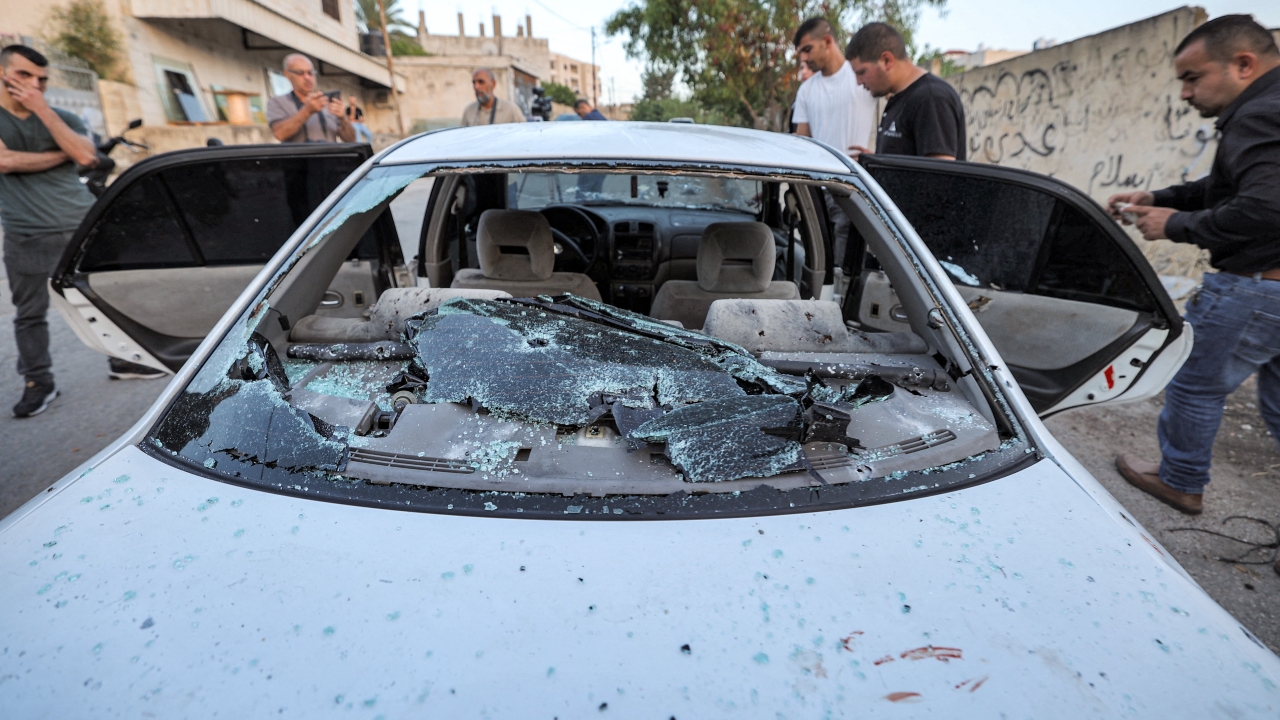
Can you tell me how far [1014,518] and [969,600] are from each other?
239 mm

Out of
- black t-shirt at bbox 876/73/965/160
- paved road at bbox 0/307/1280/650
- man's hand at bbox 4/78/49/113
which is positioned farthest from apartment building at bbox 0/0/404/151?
black t-shirt at bbox 876/73/965/160

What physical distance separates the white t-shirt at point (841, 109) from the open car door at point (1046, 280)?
1.71m

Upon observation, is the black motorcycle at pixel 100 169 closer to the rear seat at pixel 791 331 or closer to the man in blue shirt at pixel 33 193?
the man in blue shirt at pixel 33 193

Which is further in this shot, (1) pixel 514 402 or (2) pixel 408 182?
(2) pixel 408 182

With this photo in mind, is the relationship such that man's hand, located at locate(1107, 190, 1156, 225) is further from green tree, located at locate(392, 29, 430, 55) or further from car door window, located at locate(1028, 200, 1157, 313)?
green tree, located at locate(392, 29, 430, 55)

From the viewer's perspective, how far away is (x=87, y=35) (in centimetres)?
1316

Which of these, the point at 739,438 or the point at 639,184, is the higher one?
the point at 639,184

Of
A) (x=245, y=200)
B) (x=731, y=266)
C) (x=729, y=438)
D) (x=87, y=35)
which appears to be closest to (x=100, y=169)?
(x=245, y=200)

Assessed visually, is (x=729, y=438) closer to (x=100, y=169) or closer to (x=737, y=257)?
(x=737, y=257)

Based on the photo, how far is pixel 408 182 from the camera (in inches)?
68.4

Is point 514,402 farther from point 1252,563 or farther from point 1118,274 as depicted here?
point 1252,563

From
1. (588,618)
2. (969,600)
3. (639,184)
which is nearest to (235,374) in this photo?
(588,618)

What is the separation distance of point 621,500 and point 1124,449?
128 inches

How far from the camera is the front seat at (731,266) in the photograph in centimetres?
263
